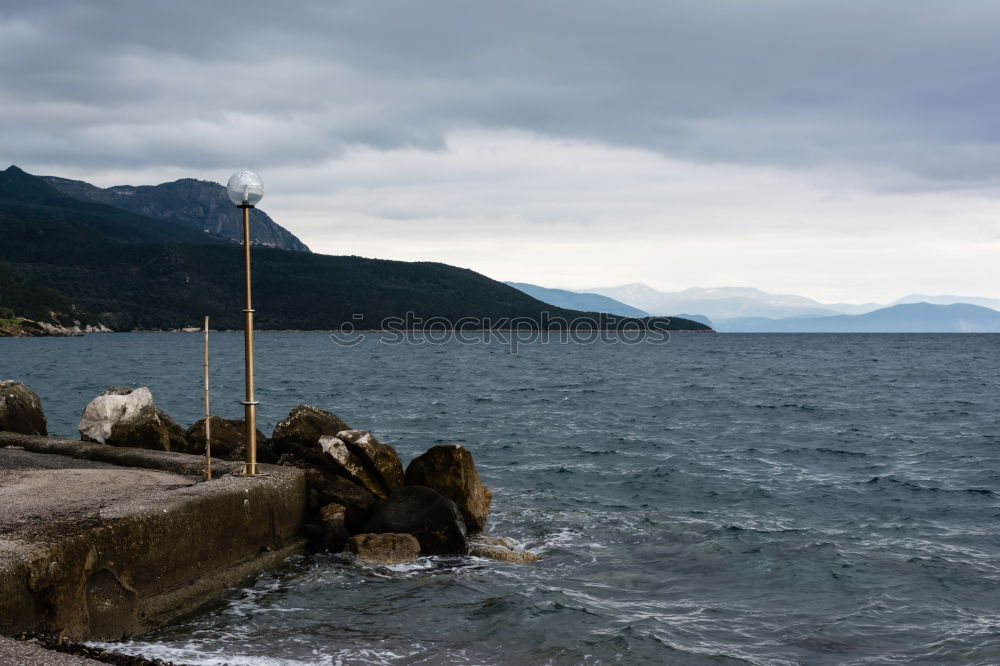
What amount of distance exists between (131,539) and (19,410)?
31.6ft

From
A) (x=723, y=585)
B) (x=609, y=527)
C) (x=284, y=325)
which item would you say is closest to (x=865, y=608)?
(x=723, y=585)

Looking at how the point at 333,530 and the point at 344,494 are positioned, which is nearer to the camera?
the point at 333,530

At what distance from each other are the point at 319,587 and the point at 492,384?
43038 mm

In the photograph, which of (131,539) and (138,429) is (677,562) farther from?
(138,429)

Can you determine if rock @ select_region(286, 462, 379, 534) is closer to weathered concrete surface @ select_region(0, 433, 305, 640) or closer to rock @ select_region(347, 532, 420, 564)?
weathered concrete surface @ select_region(0, 433, 305, 640)

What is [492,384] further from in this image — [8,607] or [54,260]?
[54,260]

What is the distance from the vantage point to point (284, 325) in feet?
610

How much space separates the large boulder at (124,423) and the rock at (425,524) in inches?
176

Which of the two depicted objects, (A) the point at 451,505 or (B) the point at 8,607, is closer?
(B) the point at 8,607

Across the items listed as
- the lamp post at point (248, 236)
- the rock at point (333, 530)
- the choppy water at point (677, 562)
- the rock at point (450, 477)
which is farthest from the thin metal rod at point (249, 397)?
the rock at point (450, 477)

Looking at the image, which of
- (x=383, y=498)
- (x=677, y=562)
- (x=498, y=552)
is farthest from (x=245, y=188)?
(x=677, y=562)

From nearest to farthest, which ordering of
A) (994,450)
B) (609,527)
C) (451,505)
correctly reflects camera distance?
Answer: (451,505), (609,527), (994,450)

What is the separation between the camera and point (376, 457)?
13.0 m

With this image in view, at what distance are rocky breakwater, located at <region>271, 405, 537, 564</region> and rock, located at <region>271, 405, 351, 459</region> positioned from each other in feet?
0.06
